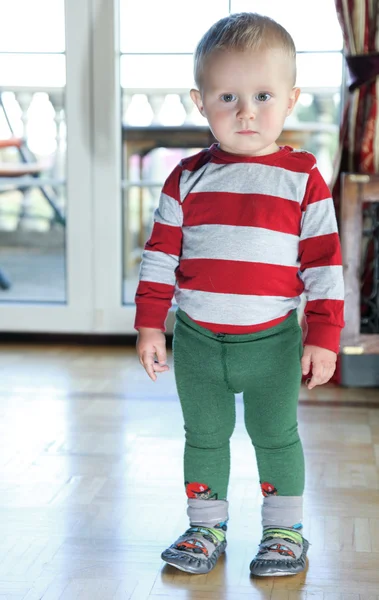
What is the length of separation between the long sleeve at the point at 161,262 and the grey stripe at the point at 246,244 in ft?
0.18

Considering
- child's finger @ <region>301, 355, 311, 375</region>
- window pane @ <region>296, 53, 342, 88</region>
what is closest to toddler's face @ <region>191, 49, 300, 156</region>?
child's finger @ <region>301, 355, 311, 375</region>

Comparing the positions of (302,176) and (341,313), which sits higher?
(302,176)

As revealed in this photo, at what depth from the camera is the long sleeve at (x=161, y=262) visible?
4.43ft

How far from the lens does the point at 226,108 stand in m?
1.27

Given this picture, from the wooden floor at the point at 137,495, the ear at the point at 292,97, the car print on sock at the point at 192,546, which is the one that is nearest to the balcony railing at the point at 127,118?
the wooden floor at the point at 137,495

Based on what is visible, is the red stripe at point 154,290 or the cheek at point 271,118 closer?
the cheek at point 271,118

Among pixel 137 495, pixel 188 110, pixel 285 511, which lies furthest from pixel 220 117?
pixel 188 110

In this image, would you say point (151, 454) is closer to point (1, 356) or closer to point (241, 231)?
point (241, 231)

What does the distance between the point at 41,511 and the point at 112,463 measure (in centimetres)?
29

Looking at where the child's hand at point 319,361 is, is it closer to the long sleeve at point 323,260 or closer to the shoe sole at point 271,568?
the long sleeve at point 323,260

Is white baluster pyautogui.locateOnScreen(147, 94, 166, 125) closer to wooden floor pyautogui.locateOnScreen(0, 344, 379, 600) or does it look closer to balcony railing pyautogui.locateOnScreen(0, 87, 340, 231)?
balcony railing pyautogui.locateOnScreen(0, 87, 340, 231)

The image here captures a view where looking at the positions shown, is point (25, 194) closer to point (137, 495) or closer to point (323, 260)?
point (137, 495)

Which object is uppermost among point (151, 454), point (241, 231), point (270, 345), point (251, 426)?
point (241, 231)

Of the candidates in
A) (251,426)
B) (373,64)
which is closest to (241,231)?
(251,426)
